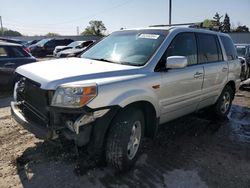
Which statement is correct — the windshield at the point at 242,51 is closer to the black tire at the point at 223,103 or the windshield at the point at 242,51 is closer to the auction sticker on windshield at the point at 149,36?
the black tire at the point at 223,103

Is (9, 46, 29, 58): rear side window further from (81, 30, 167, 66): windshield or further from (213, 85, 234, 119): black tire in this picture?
(213, 85, 234, 119): black tire

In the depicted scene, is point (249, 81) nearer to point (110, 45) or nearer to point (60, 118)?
point (110, 45)

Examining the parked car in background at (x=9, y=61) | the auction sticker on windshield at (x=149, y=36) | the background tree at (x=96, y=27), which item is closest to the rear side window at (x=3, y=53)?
the parked car in background at (x=9, y=61)

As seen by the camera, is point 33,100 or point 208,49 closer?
point 33,100

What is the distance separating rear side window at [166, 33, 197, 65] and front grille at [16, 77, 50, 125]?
193 centimetres

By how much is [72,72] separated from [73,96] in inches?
19.7

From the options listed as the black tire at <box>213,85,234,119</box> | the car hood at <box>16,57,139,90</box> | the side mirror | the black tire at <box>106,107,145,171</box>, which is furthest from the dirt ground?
the side mirror

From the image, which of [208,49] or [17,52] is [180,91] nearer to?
[208,49]

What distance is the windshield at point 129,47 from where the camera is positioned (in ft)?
13.8

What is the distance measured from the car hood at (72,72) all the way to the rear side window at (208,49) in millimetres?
1820

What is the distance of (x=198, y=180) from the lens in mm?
3709

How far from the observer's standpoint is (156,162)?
13.7 ft

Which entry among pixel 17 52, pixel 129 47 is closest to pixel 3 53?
pixel 17 52

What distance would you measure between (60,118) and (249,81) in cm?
884
